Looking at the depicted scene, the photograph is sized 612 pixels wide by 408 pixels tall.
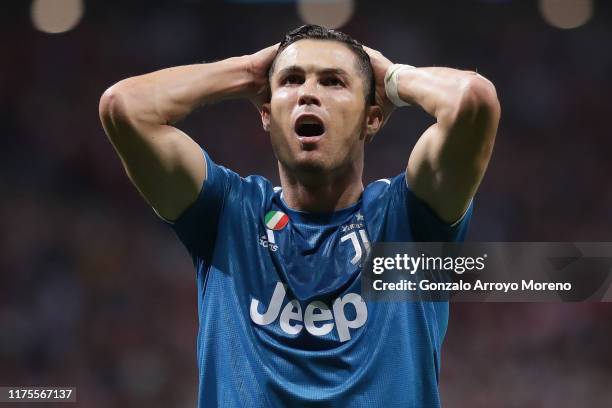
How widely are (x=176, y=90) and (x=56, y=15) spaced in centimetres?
583

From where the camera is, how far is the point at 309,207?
303 cm

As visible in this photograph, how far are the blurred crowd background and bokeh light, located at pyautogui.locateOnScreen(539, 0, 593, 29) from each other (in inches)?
0.5

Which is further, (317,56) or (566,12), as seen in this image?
(566,12)

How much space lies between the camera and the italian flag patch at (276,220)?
2.97 m

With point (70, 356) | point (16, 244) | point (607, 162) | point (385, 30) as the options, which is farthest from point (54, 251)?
point (607, 162)

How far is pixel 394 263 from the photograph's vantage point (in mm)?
2775

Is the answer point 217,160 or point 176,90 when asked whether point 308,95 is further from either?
point 217,160

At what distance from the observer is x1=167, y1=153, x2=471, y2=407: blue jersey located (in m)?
2.63

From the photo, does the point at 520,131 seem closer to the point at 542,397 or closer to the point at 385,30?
the point at 385,30

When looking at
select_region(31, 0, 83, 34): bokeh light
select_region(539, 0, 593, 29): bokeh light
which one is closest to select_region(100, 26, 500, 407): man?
select_region(31, 0, 83, 34): bokeh light

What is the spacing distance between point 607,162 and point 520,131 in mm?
841

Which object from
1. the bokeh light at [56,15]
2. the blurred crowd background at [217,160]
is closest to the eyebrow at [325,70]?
the blurred crowd background at [217,160]

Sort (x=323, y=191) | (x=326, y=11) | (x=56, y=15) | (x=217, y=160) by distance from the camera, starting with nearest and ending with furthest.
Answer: (x=323, y=191) → (x=217, y=160) → (x=326, y=11) → (x=56, y=15)

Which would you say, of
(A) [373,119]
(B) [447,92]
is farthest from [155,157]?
(B) [447,92]
